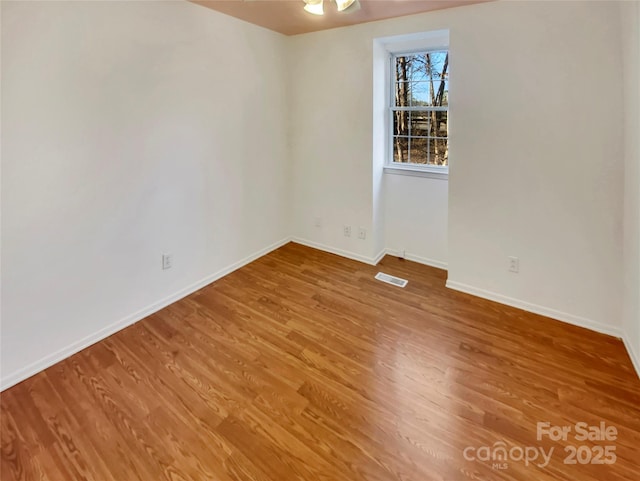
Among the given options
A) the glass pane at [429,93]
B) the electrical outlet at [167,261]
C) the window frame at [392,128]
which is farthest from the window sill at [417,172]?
the electrical outlet at [167,261]

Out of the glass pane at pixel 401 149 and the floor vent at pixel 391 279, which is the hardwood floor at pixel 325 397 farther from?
the glass pane at pixel 401 149

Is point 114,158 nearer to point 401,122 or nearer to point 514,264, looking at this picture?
point 401,122

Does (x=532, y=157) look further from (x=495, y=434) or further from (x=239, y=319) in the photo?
(x=239, y=319)

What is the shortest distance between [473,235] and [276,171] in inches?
83.4

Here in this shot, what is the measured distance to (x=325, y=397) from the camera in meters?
1.91

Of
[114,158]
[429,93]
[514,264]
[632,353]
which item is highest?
[429,93]

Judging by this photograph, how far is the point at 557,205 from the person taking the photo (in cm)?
245

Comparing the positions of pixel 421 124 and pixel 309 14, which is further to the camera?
pixel 421 124

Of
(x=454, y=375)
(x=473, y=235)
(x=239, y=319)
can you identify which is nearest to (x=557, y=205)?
(x=473, y=235)

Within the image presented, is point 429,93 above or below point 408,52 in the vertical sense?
below

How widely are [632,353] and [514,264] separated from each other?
2.85 feet

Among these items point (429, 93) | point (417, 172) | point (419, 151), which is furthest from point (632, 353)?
point (429, 93)

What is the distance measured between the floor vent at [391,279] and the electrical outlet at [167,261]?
6.03 ft

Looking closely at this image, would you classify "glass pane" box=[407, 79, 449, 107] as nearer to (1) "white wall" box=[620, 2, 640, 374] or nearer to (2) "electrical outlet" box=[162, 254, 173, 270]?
(1) "white wall" box=[620, 2, 640, 374]
